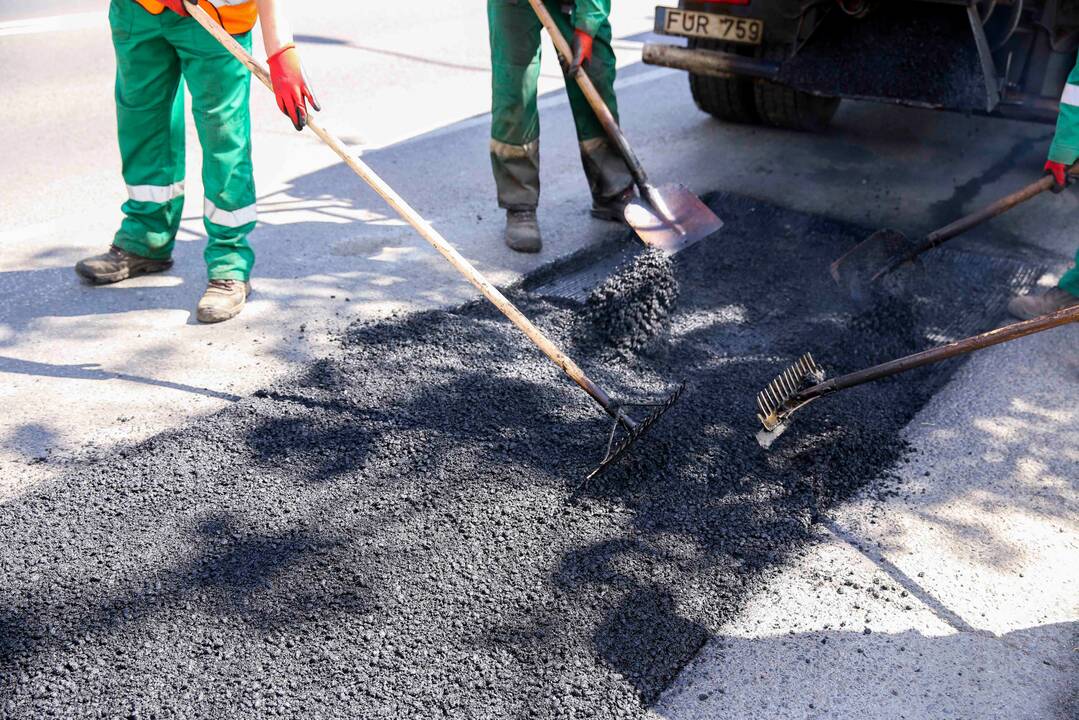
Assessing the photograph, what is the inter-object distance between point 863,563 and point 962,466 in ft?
2.27

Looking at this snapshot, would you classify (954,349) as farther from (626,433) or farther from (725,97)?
(725,97)

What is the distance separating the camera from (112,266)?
421 centimetres

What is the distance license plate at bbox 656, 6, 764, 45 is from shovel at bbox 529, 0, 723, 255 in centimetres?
92

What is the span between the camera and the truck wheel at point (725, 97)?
608 centimetres

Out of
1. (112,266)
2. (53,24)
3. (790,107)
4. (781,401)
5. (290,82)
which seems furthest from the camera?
(53,24)

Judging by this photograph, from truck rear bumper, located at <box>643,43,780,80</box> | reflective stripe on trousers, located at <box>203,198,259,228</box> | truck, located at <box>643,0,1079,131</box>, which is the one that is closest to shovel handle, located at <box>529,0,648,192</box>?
truck rear bumper, located at <box>643,43,780,80</box>

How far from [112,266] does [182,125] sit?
695 mm

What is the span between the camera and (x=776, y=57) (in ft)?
17.1

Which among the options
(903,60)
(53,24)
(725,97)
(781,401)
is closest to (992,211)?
(903,60)

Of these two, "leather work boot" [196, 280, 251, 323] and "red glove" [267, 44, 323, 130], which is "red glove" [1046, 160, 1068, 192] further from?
"leather work boot" [196, 280, 251, 323]

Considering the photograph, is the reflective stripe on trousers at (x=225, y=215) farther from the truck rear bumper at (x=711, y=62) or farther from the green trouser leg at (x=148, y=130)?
the truck rear bumper at (x=711, y=62)

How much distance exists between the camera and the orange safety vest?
3.64m

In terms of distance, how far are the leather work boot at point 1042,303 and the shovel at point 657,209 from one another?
135cm

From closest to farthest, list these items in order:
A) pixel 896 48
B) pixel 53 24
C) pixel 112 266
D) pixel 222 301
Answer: pixel 222 301 < pixel 112 266 < pixel 896 48 < pixel 53 24
